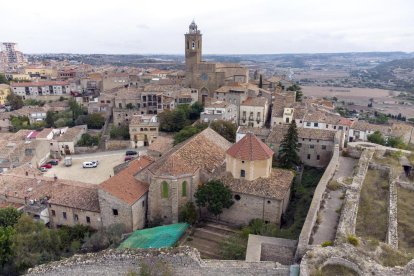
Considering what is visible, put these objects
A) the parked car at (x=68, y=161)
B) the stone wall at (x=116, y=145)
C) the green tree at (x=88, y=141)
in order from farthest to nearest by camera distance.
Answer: the green tree at (x=88, y=141) → the stone wall at (x=116, y=145) → the parked car at (x=68, y=161)

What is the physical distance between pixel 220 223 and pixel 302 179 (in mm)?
10541

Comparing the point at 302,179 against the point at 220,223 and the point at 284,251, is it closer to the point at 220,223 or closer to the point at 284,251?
the point at 220,223

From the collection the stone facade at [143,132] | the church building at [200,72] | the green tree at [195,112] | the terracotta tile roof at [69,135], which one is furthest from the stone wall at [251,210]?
the church building at [200,72]

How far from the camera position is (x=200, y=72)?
65.9m

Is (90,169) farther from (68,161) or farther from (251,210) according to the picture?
(251,210)

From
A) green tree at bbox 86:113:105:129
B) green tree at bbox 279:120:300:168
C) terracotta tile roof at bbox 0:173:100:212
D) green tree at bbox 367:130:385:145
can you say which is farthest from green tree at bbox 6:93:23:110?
green tree at bbox 367:130:385:145

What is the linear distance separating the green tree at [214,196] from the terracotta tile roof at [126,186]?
16.2 feet

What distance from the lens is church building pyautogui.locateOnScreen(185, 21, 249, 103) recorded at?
214 ft

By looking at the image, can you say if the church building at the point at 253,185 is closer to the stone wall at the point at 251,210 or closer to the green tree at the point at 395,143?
the stone wall at the point at 251,210

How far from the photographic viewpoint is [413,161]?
30672mm

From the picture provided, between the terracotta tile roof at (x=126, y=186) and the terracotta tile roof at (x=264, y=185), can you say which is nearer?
the terracotta tile roof at (x=264, y=185)

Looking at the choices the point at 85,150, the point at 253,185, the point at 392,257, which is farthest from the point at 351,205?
the point at 85,150

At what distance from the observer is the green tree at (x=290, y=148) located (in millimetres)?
31828

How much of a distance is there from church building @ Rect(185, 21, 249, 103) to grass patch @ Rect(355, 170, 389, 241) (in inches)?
1673
